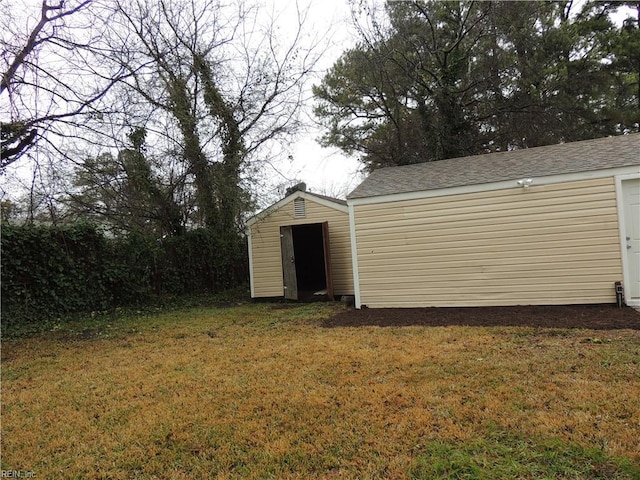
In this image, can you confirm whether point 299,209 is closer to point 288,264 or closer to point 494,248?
point 288,264

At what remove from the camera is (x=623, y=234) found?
607 cm

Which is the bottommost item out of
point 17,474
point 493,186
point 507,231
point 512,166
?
point 17,474

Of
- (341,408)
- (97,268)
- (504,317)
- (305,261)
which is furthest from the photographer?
(305,261)

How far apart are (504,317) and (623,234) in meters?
2.39

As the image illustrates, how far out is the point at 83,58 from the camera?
19.5 feet

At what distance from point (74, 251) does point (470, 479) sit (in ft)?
27.5

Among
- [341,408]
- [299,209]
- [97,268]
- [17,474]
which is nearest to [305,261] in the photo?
[299,209]

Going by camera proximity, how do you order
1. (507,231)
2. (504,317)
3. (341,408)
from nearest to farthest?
(341,408) → (504,317) → (507,231)

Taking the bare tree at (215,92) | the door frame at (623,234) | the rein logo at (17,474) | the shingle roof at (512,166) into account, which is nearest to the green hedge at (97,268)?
the bare tree at (215,92)

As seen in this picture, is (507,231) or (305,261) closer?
(507,231)

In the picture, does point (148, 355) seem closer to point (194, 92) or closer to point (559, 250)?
point (559, 250)

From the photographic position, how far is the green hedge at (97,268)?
6.86m

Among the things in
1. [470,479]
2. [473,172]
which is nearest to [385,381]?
[470,479]

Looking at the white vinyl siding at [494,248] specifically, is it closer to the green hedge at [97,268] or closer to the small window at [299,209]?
the small window at [299,209]
